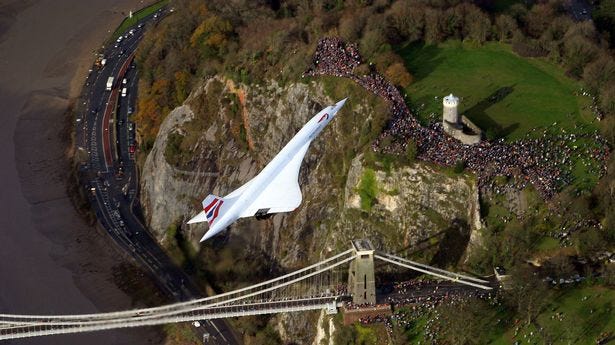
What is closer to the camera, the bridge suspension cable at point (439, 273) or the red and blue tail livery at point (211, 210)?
the red and blue tail livery at point (211, 210)

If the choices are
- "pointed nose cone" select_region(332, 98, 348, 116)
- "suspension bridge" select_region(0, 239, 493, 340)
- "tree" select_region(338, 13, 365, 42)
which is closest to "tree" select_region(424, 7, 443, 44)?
"tree" select_region(338, 13, 365, 42)

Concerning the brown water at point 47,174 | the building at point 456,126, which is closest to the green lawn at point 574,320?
the building at point 456,126

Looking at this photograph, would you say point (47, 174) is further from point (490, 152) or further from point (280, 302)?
point (490, 152)

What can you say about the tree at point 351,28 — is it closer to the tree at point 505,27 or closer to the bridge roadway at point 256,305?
the tree at point 505,27

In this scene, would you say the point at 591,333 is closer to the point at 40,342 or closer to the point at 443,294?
the point at 443,294

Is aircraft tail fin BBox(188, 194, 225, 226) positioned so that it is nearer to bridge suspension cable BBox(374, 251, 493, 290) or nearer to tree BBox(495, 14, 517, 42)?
bridge suspension cable BBox(374, 251, 493, 290)

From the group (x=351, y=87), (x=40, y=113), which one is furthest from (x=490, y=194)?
(x=40, y=113)
